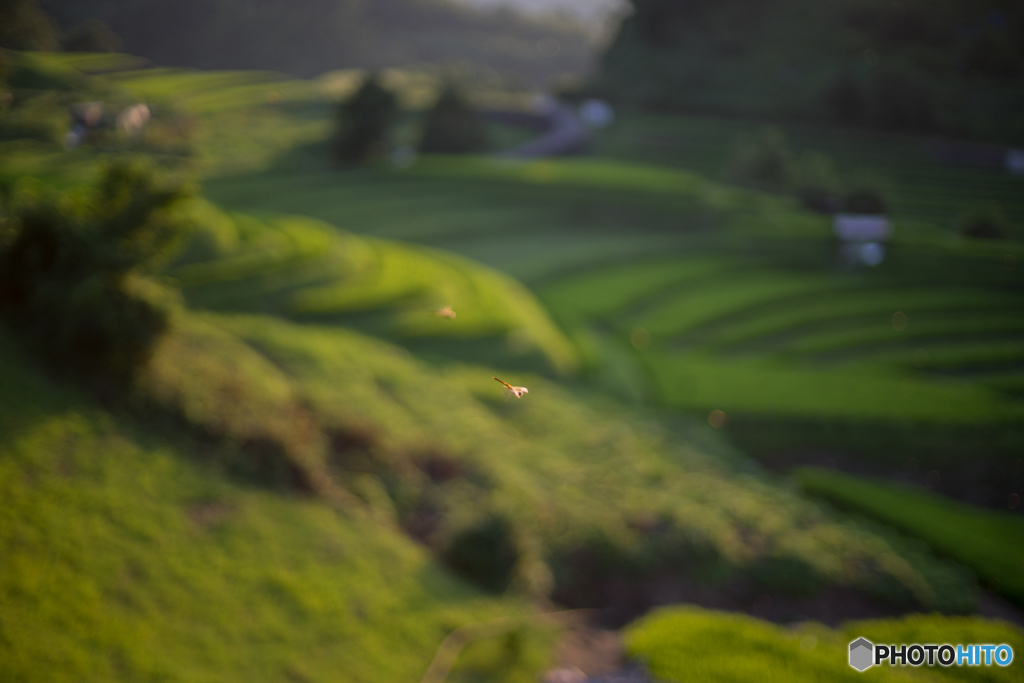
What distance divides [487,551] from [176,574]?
186 inches

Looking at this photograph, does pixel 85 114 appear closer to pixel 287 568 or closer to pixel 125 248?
pixel 125 248

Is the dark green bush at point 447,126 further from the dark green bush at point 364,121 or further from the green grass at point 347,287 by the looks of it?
the green grass at point 347,287

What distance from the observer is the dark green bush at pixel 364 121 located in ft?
124

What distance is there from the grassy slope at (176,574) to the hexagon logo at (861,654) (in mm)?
4315

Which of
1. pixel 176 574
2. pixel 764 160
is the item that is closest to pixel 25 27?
pixel 176 574

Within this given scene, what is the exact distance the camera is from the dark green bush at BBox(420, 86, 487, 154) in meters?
44.8

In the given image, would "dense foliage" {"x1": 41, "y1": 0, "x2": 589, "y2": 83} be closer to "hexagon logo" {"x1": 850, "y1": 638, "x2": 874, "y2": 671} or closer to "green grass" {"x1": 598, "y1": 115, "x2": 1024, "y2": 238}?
"hexagon logo" {"x1": 850, "y1": 638, "x2": 874, "y2": 671}

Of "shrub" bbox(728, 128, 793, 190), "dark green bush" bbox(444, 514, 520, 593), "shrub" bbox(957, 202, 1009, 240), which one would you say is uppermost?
"shrub" bbox(728, 128, 793, 190)

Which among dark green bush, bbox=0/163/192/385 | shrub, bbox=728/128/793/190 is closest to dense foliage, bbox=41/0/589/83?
dark green bush, bbox=0/163/192/385

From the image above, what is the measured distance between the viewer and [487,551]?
10.3m

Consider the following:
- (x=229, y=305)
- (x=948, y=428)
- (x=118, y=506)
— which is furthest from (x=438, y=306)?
(x=948, y=428)

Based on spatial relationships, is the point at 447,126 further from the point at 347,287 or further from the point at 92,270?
the point at 92,270

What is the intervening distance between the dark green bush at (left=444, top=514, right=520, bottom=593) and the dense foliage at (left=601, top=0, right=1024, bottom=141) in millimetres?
11280

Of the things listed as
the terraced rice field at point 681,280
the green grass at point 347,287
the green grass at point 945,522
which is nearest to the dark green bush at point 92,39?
the terraced rice field at point 681,280
